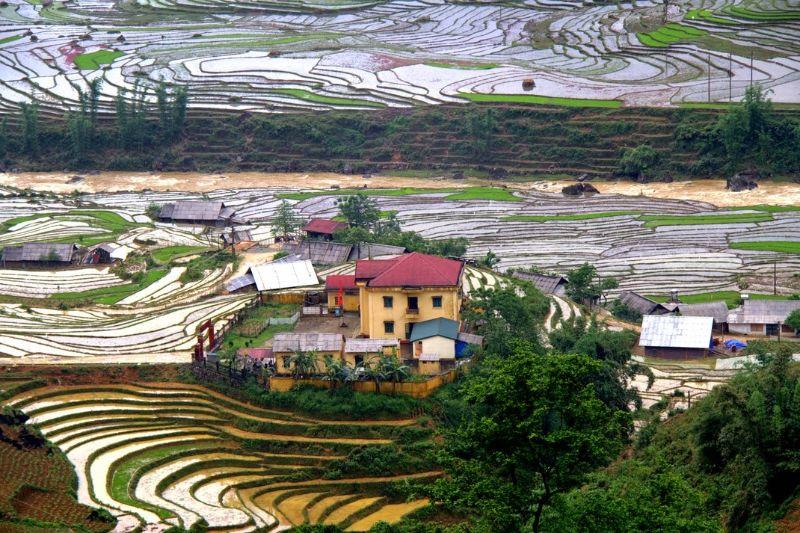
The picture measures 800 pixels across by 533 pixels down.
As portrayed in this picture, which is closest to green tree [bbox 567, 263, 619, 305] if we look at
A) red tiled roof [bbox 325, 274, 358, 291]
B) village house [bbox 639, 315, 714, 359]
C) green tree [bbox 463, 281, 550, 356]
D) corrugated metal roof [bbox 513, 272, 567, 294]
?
corrugated metal roof [bbox 513, 272, 567, 294]

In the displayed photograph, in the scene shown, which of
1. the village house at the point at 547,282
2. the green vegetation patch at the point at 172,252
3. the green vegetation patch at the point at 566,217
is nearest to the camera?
the village house at the point at 547,282

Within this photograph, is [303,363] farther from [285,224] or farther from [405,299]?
[285,224]

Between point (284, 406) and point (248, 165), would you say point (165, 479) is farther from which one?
point (248, 165)

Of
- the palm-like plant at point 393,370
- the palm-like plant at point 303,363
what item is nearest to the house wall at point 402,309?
the palm-like plant at point 393,370

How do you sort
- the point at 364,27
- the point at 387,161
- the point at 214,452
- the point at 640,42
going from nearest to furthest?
the point at 214,452
the point at 387,161
the point at 640,42
the point at 364,27

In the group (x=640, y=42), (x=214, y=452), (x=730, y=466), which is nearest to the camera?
(x=730, y=466)

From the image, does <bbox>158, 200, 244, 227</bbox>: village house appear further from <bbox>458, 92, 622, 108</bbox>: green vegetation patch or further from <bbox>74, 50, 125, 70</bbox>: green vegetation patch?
<bbox>74, 50, 125, 70</bbox>: green vegetation patch

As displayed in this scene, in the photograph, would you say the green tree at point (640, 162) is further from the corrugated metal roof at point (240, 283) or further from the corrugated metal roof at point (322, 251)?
the corrugated metal roof at point (240, 283)

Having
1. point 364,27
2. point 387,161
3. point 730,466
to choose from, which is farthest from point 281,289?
point 364,27
